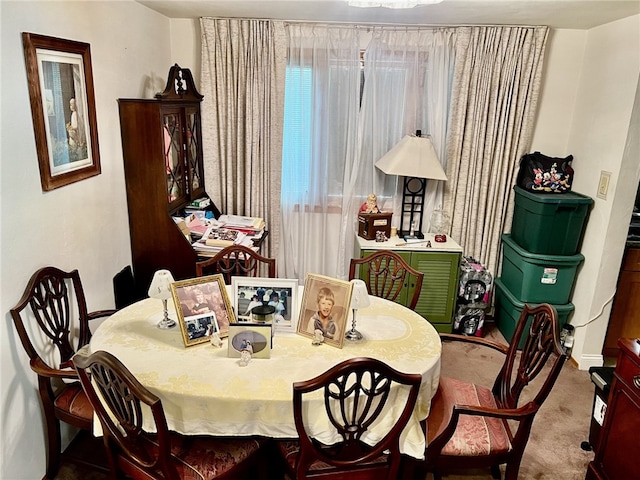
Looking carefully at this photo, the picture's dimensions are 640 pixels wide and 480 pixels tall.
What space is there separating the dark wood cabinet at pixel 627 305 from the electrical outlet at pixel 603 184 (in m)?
0.41

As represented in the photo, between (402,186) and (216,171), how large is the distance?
1457 mm

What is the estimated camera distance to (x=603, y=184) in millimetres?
3029

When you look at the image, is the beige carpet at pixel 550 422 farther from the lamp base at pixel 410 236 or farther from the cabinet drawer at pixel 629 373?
the lamp base at pixel 410 236

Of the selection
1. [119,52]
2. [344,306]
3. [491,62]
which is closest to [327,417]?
[344,306]

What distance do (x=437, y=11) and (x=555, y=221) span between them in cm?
159

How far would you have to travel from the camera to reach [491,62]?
11.0 feet

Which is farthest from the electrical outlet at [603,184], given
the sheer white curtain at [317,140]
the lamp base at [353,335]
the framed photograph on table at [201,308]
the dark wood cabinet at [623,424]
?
the framed photograph on table at [201,308]

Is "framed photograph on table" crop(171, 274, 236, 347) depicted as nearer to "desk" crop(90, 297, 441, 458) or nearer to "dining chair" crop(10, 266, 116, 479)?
"desk" crop(90, 297, 441, 458)

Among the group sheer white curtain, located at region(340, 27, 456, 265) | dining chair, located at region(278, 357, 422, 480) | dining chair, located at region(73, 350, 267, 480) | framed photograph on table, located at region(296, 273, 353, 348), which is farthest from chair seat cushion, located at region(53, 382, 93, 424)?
sheer white curtain, located at region(340, 27, 456, 265)

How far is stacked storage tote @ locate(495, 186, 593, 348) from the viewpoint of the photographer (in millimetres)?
3180

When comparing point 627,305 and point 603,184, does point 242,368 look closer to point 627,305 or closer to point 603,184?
point 603,184

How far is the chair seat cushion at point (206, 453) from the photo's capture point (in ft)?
5.53

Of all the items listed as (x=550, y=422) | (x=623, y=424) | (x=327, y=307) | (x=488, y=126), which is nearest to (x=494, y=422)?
(x=623, y=424)

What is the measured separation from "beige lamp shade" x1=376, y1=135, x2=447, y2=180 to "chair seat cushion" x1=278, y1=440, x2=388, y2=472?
2072 millimetres
